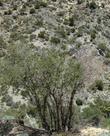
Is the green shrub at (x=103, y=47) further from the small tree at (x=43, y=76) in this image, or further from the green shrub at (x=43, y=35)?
the small tree at (x=43, y=76)

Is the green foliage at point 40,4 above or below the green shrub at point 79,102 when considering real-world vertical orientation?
above

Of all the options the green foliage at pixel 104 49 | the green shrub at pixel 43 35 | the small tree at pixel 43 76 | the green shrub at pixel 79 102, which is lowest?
the green shrub at pixel 79 102

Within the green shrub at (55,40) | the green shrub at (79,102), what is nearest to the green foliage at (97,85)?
the green shrub at (79,102)

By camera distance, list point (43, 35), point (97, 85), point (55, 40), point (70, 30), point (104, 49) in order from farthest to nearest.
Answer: point (70, 30)
point (43, 35)
point (55, 40)
point (104, 49)
point (97, 85)

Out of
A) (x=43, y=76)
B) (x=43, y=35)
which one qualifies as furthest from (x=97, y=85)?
(x=43, y=76)

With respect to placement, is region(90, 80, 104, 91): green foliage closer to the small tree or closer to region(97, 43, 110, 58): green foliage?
region(97, 43, 110, 58): green foliage

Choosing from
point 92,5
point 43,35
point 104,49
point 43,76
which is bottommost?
point 104,49

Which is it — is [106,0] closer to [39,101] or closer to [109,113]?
[109,113]

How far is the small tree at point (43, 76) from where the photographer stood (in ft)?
88.8

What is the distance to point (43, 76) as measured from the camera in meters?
27.1

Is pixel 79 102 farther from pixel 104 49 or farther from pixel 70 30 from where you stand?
pixel 70 30

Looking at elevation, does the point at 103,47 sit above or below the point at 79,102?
above

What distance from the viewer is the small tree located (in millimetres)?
27062

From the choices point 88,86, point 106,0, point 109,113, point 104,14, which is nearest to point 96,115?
point 109,113
